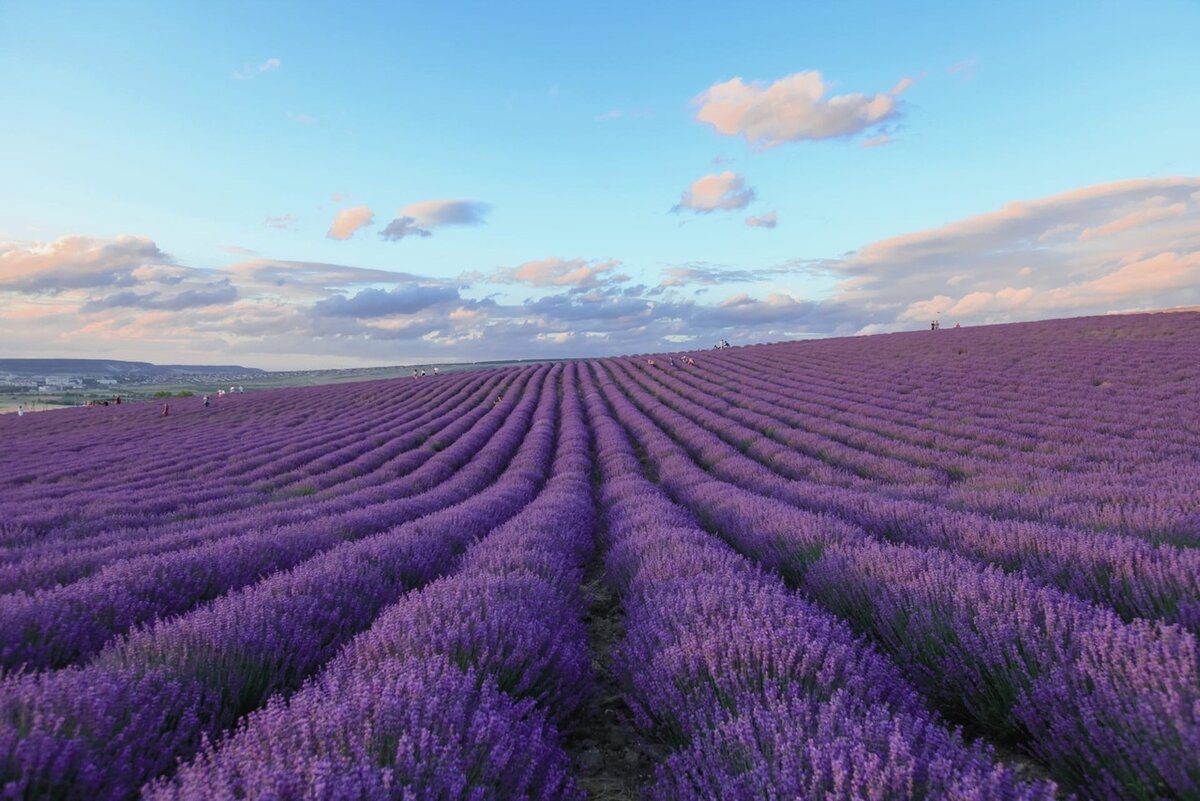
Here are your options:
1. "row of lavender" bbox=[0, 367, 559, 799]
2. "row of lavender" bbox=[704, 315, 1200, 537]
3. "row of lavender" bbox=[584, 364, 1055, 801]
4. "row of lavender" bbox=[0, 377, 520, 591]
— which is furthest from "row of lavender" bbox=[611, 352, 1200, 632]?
"row of lavender" bbox=[0, 377, 520, 591]

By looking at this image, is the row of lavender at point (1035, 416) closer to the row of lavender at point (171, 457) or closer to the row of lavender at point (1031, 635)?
the row of lavender at point (1031, 635)

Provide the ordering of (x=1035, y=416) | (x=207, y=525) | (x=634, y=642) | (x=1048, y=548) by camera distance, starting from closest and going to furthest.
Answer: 1. (x=634, y=642)
2. (x=1048, y=548)
3. (x=207, y=525)
4. (x=1035, y=416)

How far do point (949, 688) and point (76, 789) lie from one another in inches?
104

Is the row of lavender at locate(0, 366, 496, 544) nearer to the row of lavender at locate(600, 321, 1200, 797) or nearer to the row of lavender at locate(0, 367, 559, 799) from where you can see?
the row of lavender at locate(0, 367, 559, 799)

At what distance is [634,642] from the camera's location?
257 centimetres

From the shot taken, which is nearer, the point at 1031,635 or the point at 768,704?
the point at 768,704

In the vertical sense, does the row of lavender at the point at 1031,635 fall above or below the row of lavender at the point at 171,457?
above

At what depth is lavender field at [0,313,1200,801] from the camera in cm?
145

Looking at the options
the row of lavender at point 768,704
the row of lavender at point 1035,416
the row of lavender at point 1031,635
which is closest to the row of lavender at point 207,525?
the row of lavender at point 768,704

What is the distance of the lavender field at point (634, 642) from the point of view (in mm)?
1448

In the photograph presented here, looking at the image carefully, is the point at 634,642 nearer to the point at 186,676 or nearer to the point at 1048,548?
the point at 186,676

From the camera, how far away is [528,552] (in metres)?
3.79

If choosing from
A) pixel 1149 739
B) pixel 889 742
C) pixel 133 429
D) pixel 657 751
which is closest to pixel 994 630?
pixel 1149 739

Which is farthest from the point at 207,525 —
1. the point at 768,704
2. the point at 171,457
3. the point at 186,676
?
the point at 171,457
